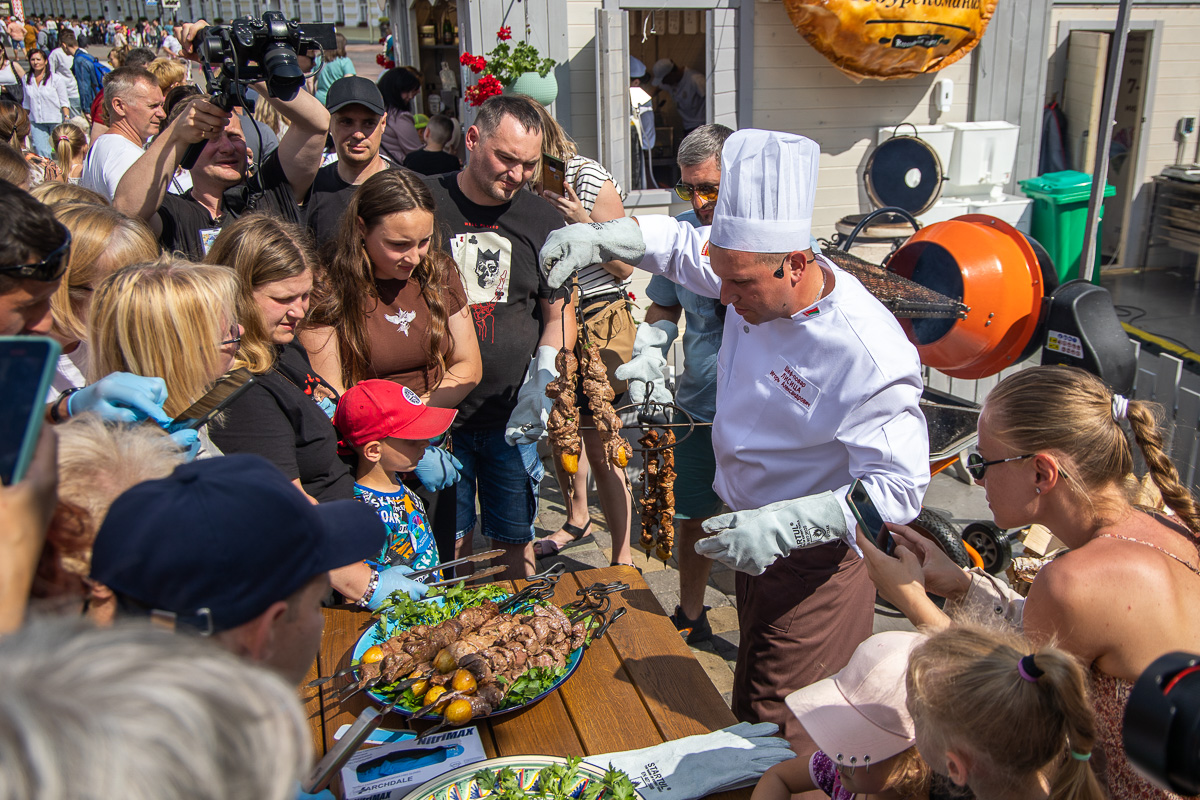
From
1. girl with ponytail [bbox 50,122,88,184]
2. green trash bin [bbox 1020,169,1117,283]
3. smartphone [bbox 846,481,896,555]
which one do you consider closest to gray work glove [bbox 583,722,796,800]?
smartphone [bbox 846,481,896,555]

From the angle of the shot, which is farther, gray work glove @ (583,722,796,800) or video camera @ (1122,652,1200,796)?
gray work glove @ (583,722,796,800)

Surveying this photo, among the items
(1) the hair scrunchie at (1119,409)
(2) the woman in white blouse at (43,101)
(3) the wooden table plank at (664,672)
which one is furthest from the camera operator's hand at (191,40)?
(2) the woman in white blouse at (43,101)

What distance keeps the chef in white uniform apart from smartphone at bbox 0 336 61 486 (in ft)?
5.37

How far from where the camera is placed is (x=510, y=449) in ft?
11.3

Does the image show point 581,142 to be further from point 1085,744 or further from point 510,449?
point 1085,744

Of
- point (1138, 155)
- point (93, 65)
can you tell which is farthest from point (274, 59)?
point (93, 65)

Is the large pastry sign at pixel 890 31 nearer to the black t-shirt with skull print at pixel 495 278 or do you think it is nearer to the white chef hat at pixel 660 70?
the white chef hat at pixel 660 70

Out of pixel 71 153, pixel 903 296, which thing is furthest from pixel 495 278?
pixel 71 153

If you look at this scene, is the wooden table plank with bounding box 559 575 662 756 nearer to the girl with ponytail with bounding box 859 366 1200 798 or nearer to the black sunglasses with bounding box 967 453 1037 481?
the girl with ponytail with bounding box 859 366 1200 798

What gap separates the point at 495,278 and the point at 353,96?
1.10m

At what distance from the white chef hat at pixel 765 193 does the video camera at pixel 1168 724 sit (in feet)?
4.83

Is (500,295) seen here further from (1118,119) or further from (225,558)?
(1118,119)

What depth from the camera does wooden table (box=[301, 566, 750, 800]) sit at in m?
1.89

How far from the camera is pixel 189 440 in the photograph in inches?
70.8
